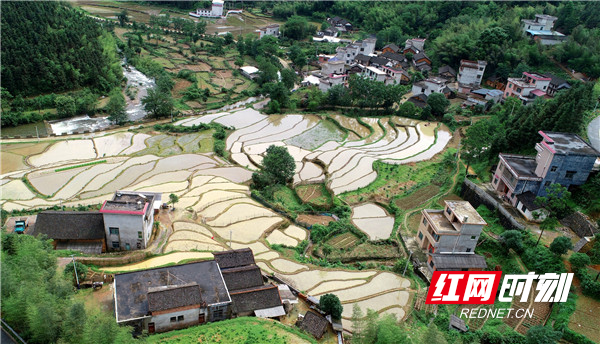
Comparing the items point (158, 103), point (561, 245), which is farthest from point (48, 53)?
point (561, 245)

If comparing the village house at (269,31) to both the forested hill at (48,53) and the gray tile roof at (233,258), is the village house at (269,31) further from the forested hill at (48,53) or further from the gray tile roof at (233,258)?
the gray tile roof at (233,258)

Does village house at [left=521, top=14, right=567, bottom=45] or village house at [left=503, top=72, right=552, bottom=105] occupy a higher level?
village house at [left=521, top=14, right=567, bottom=45]

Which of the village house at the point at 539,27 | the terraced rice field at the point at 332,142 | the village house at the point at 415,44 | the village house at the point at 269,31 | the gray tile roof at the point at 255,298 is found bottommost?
the terraced rice field at the point at 332,142

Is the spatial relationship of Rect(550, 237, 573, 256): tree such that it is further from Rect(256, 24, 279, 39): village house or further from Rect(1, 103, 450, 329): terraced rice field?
Rect(256, 24, 279, 39): village house

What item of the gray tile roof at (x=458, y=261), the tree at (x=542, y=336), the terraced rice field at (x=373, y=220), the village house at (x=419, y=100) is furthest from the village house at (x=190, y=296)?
the village house at (x=419, y=100)

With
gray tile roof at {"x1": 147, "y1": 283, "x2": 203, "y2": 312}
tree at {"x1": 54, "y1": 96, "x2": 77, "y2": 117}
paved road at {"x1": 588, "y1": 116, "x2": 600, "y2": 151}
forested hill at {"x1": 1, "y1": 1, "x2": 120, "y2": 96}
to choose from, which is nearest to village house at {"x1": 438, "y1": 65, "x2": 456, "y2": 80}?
paved road at {"x1": 588, "y1": 116, "x2": 600, "y2": 151}

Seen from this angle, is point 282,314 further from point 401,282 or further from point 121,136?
point 121,136

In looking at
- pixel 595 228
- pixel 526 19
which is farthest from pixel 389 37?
pixel 595 228
